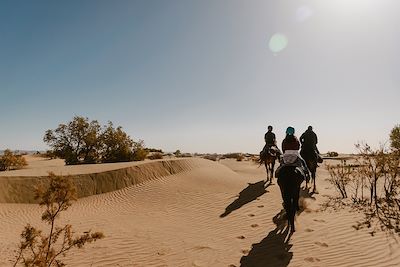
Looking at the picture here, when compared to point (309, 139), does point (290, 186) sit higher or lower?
lower

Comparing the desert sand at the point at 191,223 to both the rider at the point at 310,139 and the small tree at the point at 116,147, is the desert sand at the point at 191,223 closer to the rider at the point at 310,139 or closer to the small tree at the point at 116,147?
the rider at the point at 310,139

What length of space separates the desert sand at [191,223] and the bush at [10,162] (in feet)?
45.9

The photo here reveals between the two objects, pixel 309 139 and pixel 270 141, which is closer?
pixel 309 139

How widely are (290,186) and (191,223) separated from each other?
182 inches

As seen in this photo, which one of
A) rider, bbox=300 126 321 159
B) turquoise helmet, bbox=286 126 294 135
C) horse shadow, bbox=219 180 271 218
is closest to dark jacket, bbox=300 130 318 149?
rider, bbox=300 126 321 159

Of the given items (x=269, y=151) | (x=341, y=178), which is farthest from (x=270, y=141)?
(x=341, y=178)

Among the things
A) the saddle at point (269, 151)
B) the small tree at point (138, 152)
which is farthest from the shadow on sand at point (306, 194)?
the small tree at point (138, 152)

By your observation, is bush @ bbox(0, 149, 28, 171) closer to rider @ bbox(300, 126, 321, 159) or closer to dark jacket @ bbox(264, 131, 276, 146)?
dark jacket @ bbox(264, 131, 276, 146)

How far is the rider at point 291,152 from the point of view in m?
9.84

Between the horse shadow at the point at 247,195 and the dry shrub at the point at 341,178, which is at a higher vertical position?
the dry shrub at the point at 341,178

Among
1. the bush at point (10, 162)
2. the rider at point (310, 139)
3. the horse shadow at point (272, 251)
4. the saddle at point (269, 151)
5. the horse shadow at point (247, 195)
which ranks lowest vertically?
the horse shadow at point (272, 251)

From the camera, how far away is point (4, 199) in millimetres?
16203

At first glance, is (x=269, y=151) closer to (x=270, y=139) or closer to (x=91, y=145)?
(x=270, y=139)

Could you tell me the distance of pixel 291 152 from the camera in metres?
10.0
